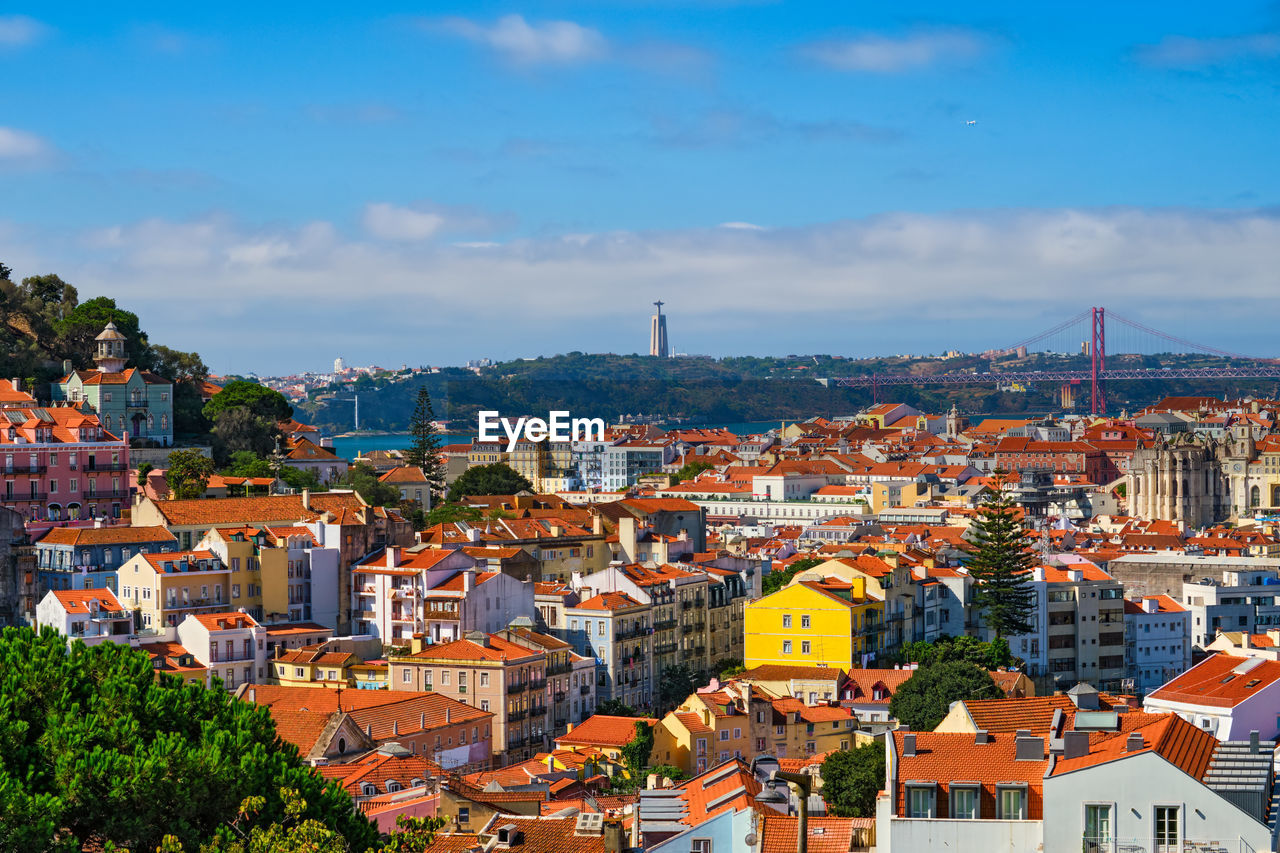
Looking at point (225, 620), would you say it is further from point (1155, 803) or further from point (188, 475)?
point (1155, 803)

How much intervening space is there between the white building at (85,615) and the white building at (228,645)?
1544 millimetres

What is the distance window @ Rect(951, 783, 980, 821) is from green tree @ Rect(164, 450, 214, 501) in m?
48.9

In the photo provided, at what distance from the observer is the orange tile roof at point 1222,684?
104 ft

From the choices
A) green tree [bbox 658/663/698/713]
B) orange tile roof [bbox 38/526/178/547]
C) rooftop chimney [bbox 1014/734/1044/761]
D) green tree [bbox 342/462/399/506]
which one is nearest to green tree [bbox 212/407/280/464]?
green tree [bbox 342/462/399/506]

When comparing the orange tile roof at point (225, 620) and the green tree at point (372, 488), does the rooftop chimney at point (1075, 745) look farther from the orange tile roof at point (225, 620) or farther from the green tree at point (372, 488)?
the green tree at point (372, 488)

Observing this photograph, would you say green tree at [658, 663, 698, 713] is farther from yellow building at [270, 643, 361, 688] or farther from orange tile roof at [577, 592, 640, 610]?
yellow building at [270, 643, 361, 688]

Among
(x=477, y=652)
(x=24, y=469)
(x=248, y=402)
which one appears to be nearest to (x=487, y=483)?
(x=248, y=402)

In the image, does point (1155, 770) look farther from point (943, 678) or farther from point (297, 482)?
point (297, 482)

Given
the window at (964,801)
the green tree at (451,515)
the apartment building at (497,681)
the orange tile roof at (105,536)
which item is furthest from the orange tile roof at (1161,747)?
the green tree at (451,515)

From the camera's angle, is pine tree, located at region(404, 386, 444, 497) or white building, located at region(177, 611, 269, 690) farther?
pine tree, located at region(404, 386, 444, 497)

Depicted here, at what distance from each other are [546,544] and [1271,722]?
111 ft

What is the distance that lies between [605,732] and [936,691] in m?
7.82

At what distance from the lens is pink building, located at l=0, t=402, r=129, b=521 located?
60781 mm

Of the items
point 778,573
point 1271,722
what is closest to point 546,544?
point 778,573
